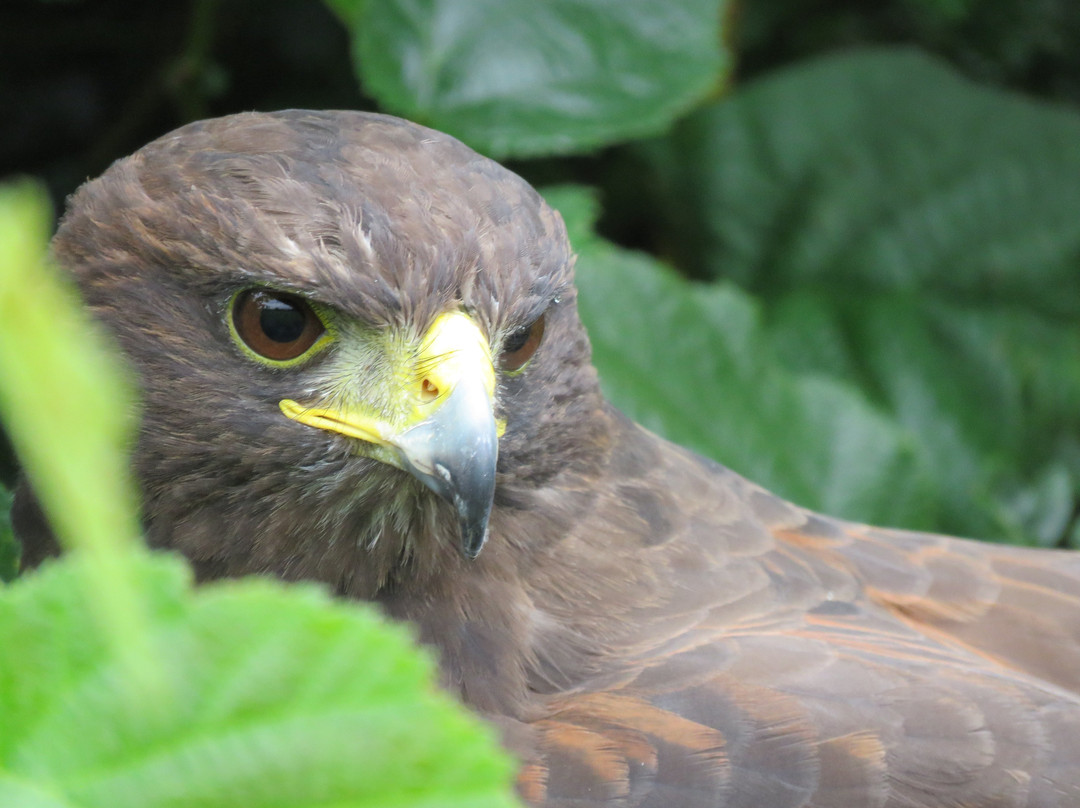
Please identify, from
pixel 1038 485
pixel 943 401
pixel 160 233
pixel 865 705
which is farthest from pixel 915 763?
pixel 943 401

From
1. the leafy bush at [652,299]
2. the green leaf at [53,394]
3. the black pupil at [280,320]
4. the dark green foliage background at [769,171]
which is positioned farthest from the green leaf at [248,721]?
the dark green foliage background at [769,171]

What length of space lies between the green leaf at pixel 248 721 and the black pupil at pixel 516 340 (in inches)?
50.6

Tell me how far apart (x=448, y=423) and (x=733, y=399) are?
2007mm

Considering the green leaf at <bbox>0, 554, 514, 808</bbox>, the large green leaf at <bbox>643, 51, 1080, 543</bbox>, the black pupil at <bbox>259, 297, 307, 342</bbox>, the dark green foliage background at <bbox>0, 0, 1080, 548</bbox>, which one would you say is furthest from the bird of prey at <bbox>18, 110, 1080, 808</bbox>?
the large green leaf at <bbox>643, 51, 1080, 543</bbox>

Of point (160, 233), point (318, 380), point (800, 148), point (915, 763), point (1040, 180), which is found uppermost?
point (800, 148)

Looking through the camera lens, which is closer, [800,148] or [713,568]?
[713,568]

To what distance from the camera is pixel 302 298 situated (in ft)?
5.81

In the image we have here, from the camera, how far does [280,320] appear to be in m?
1.80

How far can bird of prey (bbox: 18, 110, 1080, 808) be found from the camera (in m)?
1.77

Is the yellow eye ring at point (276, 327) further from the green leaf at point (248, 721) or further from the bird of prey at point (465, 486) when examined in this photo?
the green leaf at point (248, 721)

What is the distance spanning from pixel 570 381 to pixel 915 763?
879 mm

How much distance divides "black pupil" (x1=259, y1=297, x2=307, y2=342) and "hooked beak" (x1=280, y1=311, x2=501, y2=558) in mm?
107

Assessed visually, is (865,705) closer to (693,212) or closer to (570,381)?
(570,381)

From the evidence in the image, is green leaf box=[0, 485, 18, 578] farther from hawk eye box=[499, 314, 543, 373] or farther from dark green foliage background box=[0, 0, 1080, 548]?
dark green foliage background box=[0, 0, 1080, 548]
